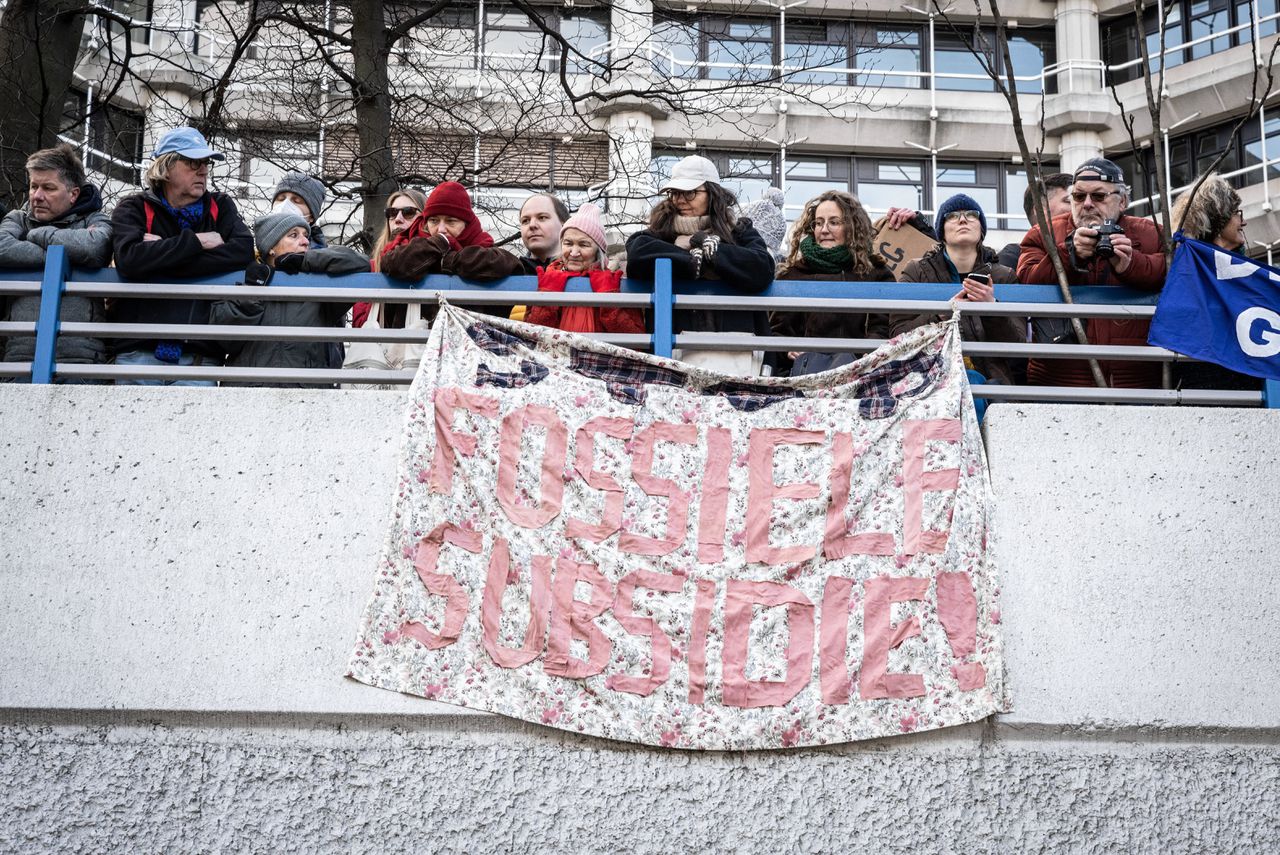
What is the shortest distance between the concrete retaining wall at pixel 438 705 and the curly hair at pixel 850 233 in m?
1.03

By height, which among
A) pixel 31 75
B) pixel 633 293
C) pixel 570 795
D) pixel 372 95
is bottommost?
pixel 570 795

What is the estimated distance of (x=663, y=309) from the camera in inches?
224

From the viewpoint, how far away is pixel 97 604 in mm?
5207

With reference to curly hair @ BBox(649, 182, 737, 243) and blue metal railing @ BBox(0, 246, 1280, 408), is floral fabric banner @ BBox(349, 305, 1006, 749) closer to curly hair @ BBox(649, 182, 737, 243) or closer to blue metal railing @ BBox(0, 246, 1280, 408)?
blue metal railing @ BBox(0, 246, 1280, 408)

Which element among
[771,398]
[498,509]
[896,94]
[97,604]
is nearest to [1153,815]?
[771,398]

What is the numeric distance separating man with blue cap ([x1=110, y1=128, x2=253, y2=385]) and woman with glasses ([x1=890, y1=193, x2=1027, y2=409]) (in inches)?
105

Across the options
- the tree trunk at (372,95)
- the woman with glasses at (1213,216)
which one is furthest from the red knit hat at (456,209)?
the tree trunk at (372,95)

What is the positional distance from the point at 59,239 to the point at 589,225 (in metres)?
2.04

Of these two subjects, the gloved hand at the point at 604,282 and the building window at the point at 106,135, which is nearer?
the gloved hand at the point at 604,282

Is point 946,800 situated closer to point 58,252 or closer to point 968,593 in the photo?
point 968,593

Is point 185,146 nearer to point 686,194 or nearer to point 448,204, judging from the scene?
point 448,204

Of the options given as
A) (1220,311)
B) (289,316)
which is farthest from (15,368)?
(1220,311)

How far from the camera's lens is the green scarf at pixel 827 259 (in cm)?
624

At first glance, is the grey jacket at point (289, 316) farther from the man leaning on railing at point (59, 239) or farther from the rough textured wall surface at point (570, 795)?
the rough textured wall surface at point (570, 795)
